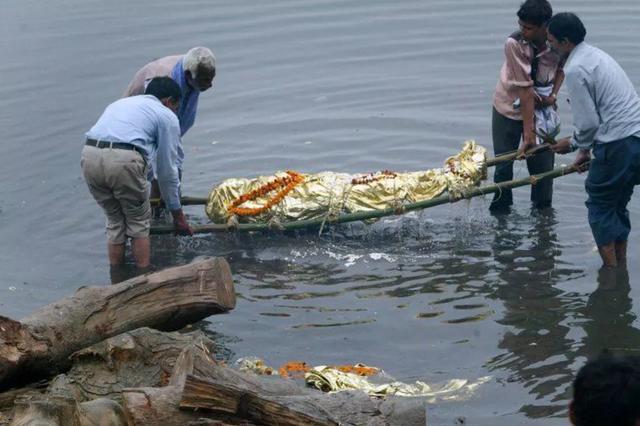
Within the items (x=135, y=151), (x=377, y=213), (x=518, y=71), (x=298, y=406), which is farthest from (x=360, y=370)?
(x=518, y=71)

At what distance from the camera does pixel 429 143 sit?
12.4 m

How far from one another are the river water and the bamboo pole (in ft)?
1.41

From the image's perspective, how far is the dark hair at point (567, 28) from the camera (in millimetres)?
8164

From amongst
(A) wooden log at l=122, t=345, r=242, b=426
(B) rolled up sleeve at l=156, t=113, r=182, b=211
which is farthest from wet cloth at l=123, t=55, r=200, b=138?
(A) wooden log at l=122, t=345, r=242, b=426

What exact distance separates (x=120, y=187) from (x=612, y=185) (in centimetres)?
381

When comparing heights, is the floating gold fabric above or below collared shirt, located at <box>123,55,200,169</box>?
below

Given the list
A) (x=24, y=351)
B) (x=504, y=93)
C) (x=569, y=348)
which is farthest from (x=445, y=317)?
(x=24, y=351)

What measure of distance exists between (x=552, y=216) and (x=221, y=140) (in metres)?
4.37

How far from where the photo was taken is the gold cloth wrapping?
30.5 ft

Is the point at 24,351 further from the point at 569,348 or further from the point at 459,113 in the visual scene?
the point at 459,113

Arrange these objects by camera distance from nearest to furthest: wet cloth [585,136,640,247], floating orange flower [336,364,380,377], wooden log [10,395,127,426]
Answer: wooden log [10,395,127,426] → floating orange flower [336,364,380,377] → wet cloth [585,136,640,247]

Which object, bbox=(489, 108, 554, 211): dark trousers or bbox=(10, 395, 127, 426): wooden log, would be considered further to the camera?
bbox=(489, 108, 554, 211): dark trousers

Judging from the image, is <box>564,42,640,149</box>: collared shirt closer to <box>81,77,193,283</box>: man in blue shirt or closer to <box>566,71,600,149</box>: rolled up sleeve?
<box>566,71,600,149</box>: rolled up sleeve

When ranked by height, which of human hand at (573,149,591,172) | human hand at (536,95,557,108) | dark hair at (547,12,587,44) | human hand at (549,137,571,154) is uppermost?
dark hair at (547,12,587,44)
